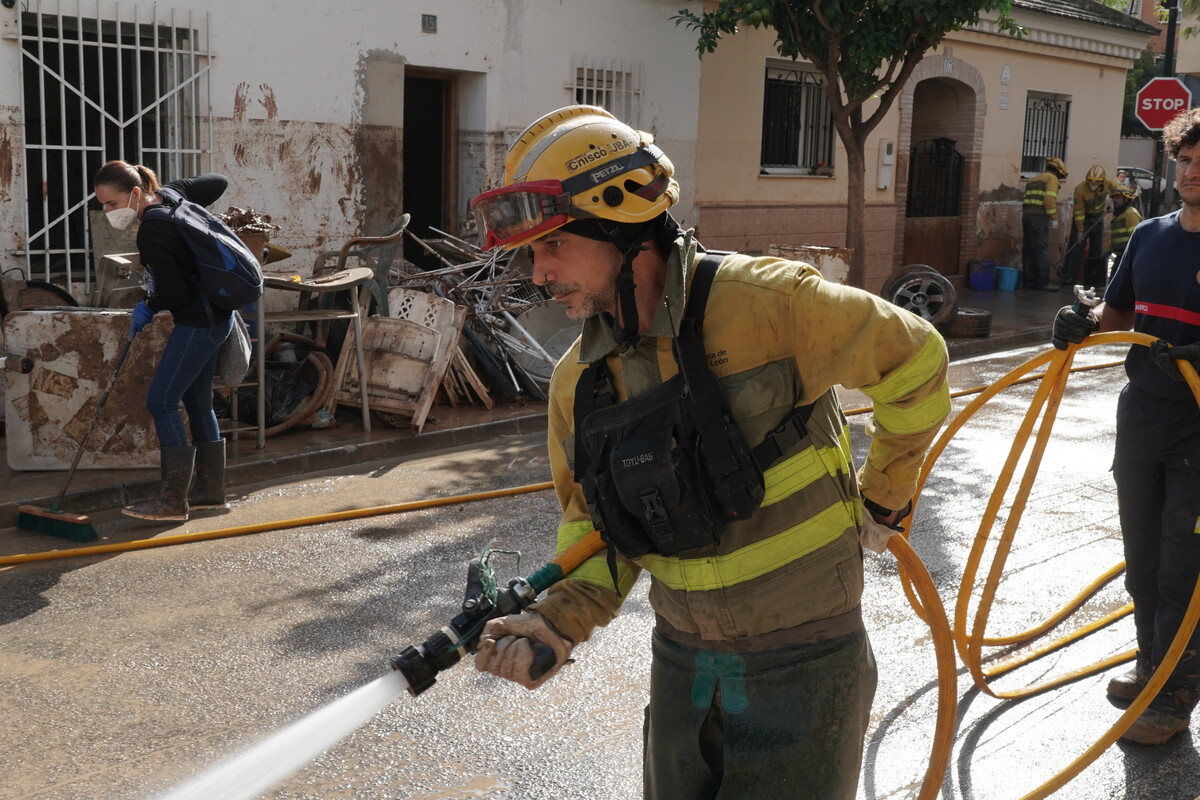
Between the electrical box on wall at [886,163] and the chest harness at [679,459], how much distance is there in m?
15.7

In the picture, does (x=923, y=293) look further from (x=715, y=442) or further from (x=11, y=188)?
(x=715, y=442)

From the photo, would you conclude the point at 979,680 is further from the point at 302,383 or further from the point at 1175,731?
the point at 302,383

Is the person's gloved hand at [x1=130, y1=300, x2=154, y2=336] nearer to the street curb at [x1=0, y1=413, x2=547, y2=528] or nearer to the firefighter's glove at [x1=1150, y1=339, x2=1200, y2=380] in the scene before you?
the street curb at [x1=0, y1=413, x2=547, y2=528]

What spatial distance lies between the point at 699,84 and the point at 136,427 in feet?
29.2

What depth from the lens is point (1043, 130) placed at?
21.3 meters

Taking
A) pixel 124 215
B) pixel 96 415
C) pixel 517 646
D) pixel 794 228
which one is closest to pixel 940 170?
pixel 794 228

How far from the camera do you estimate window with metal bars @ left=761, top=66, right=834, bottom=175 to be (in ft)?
52.5

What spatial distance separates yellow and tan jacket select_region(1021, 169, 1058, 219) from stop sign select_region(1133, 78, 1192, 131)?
1.85m

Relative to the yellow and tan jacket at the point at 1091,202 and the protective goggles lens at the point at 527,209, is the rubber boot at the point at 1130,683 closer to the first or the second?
the protective goggles lens at the point at 527,209

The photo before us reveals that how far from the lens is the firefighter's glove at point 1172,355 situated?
12.9 feet

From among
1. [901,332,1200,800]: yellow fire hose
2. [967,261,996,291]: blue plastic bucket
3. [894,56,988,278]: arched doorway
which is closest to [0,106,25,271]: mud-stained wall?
[901,332,1200,800]: yellow fire hose

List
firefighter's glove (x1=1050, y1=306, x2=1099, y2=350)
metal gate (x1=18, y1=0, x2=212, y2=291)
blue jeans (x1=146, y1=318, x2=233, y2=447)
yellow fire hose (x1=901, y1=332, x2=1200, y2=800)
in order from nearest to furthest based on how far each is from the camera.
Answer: yellow fire hose (x1=901, y1=332, x2=1200, y2=800), firefighter's glove (x1=1050, y1=306, x2=1099, y2=350), blue jeans (x1=146, y1=318, x2=233, y2=447), metal gate (x1=18, y1=0, x2=212, y2=291)

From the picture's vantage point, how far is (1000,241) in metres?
20.5

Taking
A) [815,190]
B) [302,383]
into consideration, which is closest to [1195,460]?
[302,383]
